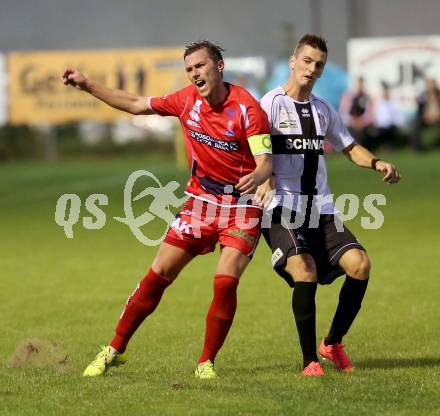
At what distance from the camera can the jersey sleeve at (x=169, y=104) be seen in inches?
321

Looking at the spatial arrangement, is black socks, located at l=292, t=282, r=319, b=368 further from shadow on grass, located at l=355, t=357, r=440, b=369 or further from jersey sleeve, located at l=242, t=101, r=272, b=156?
jersey sleeve, located at l=242, t=101, r=272, b=156

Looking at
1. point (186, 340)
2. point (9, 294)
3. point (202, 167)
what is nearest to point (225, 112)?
point (202, 167)

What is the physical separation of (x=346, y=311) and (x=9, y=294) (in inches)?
219

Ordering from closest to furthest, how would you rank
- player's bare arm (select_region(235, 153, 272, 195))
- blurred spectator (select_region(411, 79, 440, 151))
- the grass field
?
1. the grass field
2. player's bare arm (select_region(235, 153, 272, 195))
3. blurred spectator (select_region(411, 79, 440, 151))

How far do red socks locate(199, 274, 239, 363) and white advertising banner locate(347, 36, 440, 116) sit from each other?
35158 mm

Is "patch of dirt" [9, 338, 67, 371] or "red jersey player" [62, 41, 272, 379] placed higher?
"red jersey player" [62, 41, 272, 379]

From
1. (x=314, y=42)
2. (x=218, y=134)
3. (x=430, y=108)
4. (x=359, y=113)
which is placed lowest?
(x=430, y=108)

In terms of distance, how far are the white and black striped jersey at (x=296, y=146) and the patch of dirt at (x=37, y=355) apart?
1907mm

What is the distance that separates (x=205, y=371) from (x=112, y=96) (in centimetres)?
190

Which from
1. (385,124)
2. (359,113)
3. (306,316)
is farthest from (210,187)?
(385,124)

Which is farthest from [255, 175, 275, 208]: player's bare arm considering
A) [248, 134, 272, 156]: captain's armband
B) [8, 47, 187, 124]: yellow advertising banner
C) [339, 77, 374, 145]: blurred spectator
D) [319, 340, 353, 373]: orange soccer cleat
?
[8, 47, 187, 124]: yellow advertising banner

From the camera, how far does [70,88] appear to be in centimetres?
4500

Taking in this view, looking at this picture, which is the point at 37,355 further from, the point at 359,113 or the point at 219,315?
the point at 359,113

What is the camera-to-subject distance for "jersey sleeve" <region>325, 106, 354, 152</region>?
8.56 meters
